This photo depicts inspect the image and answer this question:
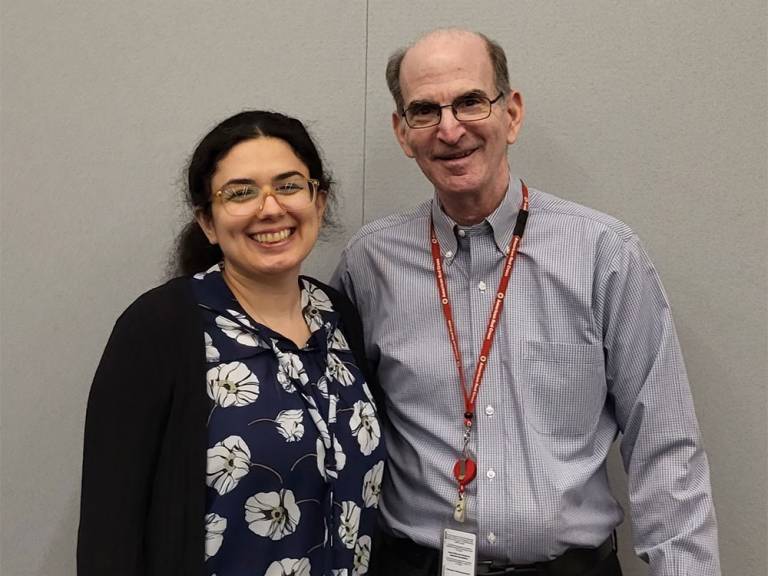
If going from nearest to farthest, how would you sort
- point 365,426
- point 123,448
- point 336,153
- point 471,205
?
point 123,448
point 365,426
point 471,205
point 336,153

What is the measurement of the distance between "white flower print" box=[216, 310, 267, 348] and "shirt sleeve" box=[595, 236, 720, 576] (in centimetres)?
74

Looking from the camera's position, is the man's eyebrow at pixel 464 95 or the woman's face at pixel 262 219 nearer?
the woman's face at pixel 262 219

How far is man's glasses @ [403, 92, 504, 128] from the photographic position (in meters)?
1.66

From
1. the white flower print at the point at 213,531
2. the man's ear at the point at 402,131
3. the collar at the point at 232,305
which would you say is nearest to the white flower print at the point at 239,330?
the collar at the point at 232,305

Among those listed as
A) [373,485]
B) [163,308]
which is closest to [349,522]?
[373,485]

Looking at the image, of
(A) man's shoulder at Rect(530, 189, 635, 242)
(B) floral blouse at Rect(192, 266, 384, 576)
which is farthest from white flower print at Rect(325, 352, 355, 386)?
(A) man's shoulder at Rect(530, 189, 635, 242)

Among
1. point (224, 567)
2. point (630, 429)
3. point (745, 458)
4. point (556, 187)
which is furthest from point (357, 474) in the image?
point (745, 458)

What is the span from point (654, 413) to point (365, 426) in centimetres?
62

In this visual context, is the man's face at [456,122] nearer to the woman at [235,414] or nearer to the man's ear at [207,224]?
the woman at [235,414]

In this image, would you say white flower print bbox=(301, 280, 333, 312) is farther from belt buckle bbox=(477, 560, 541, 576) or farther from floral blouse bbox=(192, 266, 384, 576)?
belt buckle bbox=(477, 560, 541, 576)

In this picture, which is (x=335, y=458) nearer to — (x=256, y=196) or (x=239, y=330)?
(x=239, y=330)

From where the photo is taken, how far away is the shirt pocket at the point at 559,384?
1.67m

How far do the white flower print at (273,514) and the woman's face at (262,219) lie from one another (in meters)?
0.44

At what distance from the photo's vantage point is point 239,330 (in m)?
1.53
